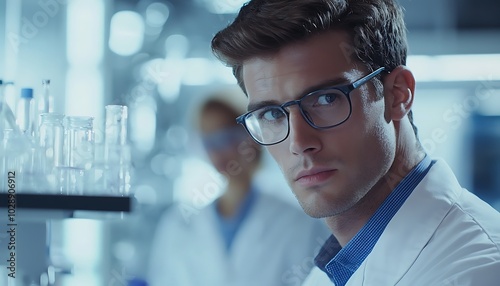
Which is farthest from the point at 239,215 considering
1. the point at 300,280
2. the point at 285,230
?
the point at 300,280

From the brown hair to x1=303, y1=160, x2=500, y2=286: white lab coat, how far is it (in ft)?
0.81

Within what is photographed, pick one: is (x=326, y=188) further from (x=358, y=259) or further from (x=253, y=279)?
(x=253, y=279)

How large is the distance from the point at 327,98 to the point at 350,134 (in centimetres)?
8

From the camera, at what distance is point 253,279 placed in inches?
95.6

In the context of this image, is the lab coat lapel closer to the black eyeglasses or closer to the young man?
the young man

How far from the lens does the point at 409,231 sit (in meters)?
1.11

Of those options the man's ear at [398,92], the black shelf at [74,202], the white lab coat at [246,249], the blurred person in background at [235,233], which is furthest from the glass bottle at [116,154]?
the white lab coat at [246,249]

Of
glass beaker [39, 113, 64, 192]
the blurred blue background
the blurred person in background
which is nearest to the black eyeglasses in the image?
glass beaker [39, 113, 64, 192]

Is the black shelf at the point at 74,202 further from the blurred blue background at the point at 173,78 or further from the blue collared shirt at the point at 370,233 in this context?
the blurred blue background at the point at 173,78

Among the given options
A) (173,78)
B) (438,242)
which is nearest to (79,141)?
(438,242)

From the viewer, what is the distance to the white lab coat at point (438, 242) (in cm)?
95

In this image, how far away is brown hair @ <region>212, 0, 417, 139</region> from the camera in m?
1.17

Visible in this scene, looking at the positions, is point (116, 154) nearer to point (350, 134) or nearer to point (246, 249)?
point (350, 134)

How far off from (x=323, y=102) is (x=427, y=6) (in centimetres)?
281
